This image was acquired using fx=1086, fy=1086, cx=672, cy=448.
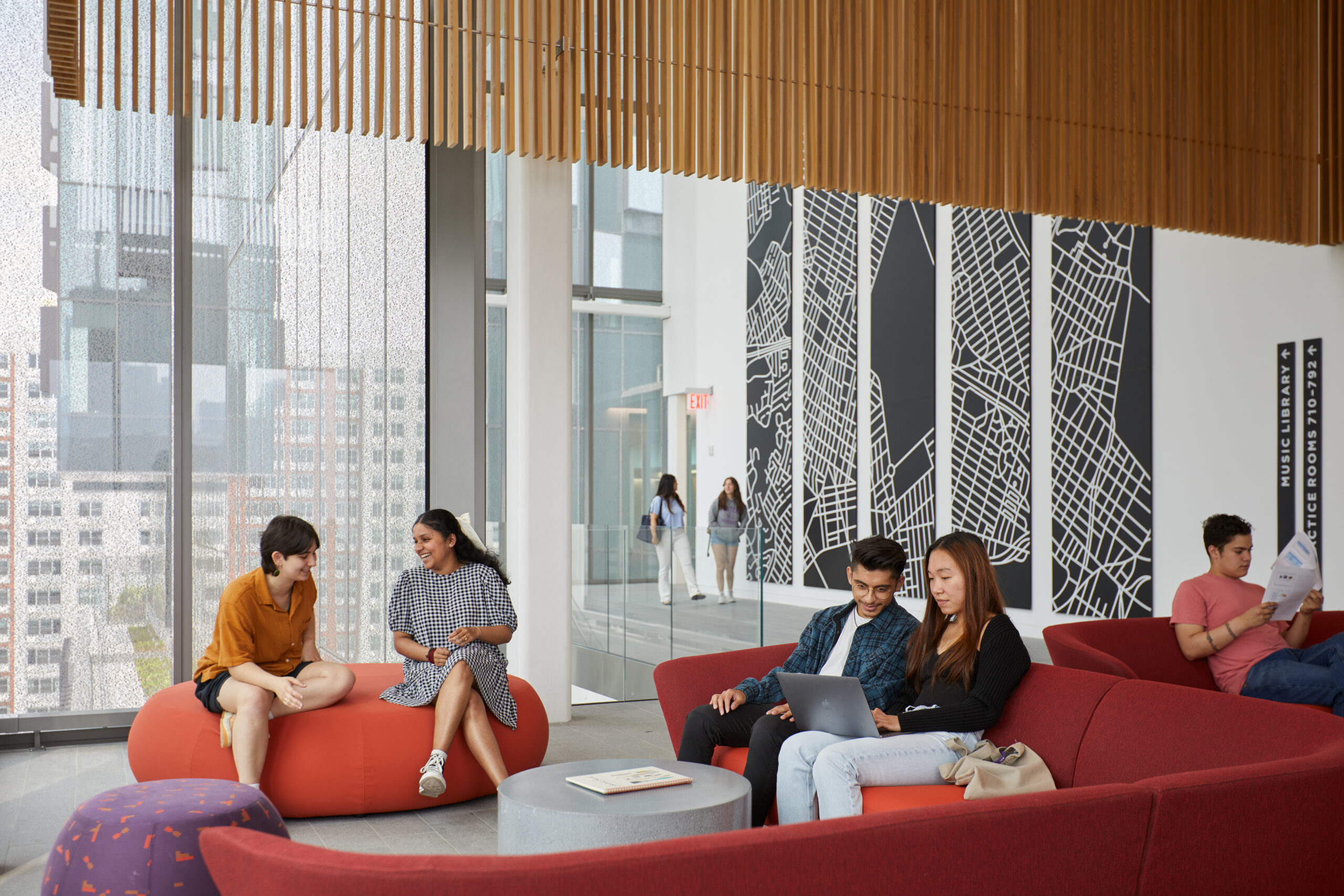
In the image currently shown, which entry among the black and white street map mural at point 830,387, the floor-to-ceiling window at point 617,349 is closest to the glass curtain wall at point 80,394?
the black and white street map mural at point 830,387

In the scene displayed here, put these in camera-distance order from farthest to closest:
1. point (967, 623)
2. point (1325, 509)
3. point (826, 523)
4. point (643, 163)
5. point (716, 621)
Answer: point (826, 523) < point (716, 621) < point (1325, 509) < point (643, 163) < point (967, 623)

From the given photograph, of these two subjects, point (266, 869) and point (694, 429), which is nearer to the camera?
point (266, 869)

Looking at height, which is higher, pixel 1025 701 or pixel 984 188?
pixel 984 188

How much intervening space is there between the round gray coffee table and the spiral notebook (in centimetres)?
1

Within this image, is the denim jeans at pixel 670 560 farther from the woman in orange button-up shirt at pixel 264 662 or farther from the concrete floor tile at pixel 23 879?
the concrete floor tile at pixel 23 879

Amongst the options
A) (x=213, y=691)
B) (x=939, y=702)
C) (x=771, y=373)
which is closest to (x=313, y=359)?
(x=213, y=691)

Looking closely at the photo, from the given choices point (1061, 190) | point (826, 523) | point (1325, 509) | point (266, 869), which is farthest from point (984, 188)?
point (826, 523)

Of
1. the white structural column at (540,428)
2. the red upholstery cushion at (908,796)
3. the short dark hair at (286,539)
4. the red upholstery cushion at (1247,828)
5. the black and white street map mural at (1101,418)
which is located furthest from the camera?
the black and white street map mural at (1101,418)

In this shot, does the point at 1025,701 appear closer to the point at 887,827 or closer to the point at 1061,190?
the point at 887,827

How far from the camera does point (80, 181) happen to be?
237 inches

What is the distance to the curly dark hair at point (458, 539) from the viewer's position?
15.5ft

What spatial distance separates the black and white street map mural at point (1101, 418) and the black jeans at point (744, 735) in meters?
6.08

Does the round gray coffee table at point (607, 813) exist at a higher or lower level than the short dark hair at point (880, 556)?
lower

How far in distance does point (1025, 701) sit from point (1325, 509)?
4971mm
